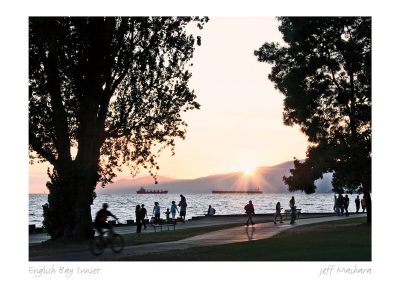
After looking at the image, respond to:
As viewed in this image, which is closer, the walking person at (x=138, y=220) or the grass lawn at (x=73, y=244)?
the grass lawn at (x=73, y=244)

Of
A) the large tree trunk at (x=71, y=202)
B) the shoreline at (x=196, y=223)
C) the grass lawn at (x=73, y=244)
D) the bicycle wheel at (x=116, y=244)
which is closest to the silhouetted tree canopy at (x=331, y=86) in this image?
the grass lawn at (x=73, y=244)

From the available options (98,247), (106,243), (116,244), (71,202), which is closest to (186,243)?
(116,244)

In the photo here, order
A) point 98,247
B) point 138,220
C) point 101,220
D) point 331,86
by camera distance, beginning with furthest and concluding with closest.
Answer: point 138,220
point 331,86
point 101,220
point 98,247

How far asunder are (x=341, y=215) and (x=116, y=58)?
29774mm

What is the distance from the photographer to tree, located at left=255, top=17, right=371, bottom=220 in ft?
124

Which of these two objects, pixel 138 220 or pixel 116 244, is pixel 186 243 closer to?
pixel 116 244

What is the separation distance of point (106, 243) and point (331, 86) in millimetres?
18426

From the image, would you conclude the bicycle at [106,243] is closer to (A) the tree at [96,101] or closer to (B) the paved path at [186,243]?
(B) the paved path at [186,243]

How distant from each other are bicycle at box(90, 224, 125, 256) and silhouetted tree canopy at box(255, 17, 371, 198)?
15036mm

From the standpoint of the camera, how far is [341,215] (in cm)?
5744

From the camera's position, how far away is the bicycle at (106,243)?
2667 centimetres

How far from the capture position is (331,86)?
40438mm
